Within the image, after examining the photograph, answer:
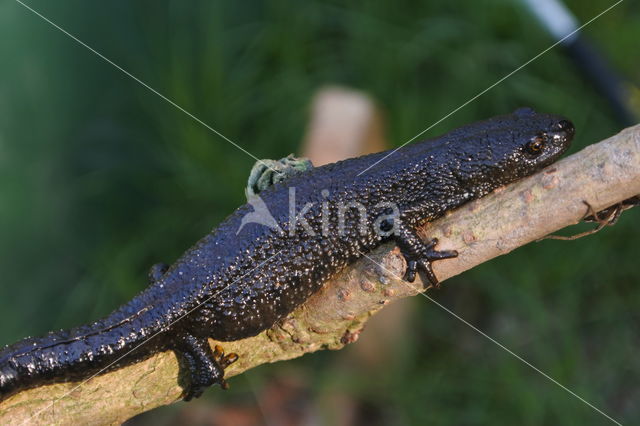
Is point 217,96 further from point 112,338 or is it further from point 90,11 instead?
point 112,338

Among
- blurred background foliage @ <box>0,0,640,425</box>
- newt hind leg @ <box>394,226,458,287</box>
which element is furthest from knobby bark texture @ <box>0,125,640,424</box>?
blurred background foliage @ <box>0,0,640,425</box>

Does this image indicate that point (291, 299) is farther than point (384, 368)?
No

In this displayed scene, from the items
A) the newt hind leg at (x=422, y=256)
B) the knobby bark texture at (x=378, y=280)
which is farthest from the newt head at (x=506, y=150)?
the newt hind leg at (x=422, y=256)

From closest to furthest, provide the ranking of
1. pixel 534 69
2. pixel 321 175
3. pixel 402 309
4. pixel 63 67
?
pixel 321 175 → pixel 402 309 → pixel 63 67 → pixel 534 69

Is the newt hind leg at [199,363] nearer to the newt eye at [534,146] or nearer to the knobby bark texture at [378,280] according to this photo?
the knobby bark texture at [378,280]

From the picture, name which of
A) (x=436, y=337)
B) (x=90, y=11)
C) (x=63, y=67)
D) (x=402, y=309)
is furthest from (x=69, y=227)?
(x=436, y=337)

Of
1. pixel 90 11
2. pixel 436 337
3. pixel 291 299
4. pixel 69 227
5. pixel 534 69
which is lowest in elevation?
pixel 291 299

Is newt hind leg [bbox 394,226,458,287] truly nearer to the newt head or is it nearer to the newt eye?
the newt head
